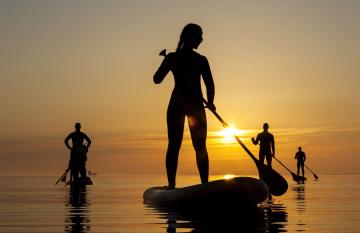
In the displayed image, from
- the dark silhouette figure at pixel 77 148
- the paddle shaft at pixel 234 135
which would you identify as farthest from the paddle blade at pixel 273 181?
the dark silhouette figure at pixel 77 148

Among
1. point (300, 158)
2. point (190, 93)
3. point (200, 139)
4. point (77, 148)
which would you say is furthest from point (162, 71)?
point (300, 158)

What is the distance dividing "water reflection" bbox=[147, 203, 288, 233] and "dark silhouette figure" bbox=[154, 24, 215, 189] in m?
1.36

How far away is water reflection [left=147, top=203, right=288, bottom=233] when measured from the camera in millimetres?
7531

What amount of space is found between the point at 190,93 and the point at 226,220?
136 inches

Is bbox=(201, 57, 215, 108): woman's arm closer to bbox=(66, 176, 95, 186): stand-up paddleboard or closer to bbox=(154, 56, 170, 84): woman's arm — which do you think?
bbox=(154, 56, 170, 84): woman's arm

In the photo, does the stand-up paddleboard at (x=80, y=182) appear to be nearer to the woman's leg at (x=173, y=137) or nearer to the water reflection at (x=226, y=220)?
the woman's leg at (x=173, y=137)

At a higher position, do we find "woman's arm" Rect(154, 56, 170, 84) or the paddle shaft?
"woman's arm" Rect(154, 56, 170, 84)

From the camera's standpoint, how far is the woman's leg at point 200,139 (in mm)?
11484

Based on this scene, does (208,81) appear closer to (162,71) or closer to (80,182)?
(162,71)

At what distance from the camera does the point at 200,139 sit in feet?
37.7

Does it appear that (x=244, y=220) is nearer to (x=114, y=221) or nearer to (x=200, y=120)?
(x=114, y=221)

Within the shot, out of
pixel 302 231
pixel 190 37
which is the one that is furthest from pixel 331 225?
pixel 190 37

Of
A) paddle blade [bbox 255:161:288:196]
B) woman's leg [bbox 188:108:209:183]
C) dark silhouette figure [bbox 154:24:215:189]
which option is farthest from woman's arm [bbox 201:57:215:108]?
paddle blade [bbox 255:161:288:196]

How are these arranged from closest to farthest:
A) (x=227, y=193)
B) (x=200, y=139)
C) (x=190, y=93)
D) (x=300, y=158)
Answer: (x=227, y=193) < (x=200, y=139) < (x=190, y=93) < (x=300, y=158)
